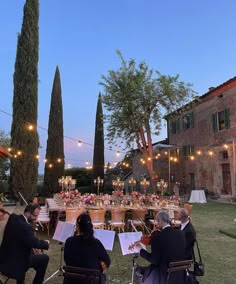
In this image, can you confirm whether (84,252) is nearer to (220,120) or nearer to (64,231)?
(64,231)

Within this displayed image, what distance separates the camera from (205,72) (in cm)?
2734

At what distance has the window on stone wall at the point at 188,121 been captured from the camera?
2216cm

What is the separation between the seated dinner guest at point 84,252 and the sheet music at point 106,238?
2.50ft

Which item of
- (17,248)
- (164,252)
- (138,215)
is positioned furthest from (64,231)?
(138,215)

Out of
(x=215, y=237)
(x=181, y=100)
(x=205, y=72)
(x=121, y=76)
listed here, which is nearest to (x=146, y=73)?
(x=121, y=76)

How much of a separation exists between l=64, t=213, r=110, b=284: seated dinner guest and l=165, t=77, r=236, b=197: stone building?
1503 cm

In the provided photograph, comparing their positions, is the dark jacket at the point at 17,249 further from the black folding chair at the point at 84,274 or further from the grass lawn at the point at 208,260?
the grass lawn at the point at 208,260

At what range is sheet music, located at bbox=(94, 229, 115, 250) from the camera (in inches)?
145

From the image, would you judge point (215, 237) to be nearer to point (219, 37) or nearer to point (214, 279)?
point (214, 279)

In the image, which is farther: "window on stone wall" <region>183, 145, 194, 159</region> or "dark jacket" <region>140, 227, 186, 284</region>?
"window on stone wall" <region>183, 145, 194, 159</region>

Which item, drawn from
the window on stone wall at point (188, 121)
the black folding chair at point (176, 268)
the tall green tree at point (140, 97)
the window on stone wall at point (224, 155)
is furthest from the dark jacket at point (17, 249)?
the window on stone wall at point (188, 121)

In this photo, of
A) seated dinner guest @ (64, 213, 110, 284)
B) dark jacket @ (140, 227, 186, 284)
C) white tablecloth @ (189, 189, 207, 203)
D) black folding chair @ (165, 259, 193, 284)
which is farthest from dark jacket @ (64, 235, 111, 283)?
white tablecloth @ (189, 189, 207, 203)

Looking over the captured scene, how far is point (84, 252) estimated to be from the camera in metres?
2.82

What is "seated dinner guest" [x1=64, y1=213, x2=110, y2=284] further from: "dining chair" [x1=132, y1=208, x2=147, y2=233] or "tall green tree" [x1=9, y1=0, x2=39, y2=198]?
"tall green tree" [x1=9, y1=0, x2=39, y2=198]
